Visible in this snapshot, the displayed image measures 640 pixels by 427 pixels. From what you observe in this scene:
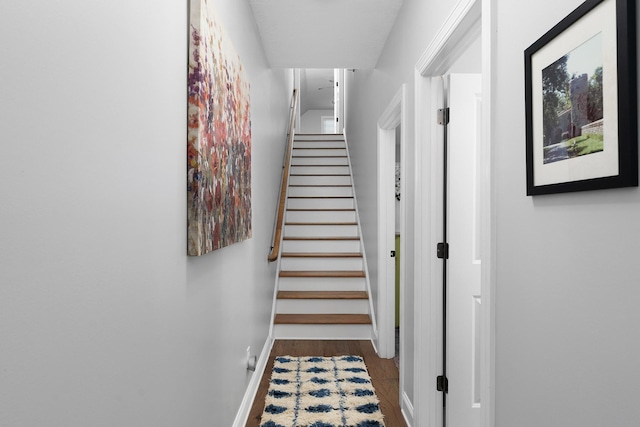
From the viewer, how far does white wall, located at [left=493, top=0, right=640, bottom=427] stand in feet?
2.24

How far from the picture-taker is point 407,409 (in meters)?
2.20

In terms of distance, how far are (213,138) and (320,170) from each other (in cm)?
408

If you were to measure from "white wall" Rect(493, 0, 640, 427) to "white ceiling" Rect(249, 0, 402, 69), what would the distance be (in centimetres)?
164

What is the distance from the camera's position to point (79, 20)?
66 cm

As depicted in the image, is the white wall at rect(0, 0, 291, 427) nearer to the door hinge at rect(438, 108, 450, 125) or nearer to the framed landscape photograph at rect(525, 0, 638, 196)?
the framed landscape photograph at rect(525, 0, 638, 196)

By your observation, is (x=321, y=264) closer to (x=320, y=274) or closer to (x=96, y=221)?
(x=320, y=274)

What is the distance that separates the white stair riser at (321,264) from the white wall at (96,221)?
2.72 metres

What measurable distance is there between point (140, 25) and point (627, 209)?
3.55 ft

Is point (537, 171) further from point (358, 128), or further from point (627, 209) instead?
point (358, 128)

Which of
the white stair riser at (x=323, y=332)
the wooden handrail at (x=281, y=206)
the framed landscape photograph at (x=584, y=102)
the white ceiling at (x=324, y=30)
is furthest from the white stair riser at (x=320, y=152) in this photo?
the framed landscape photograph at (x=584, y=102)

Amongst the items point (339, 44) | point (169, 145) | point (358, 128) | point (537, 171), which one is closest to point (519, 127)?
point (537, 171)

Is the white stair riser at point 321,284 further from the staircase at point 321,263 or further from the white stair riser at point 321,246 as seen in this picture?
the white stair riser at point 321,246

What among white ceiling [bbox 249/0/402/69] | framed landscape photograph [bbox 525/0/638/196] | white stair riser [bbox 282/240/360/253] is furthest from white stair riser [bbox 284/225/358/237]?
framed landscape photograph [bbox 525/0/638/196]

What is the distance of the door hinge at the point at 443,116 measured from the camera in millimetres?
1977
